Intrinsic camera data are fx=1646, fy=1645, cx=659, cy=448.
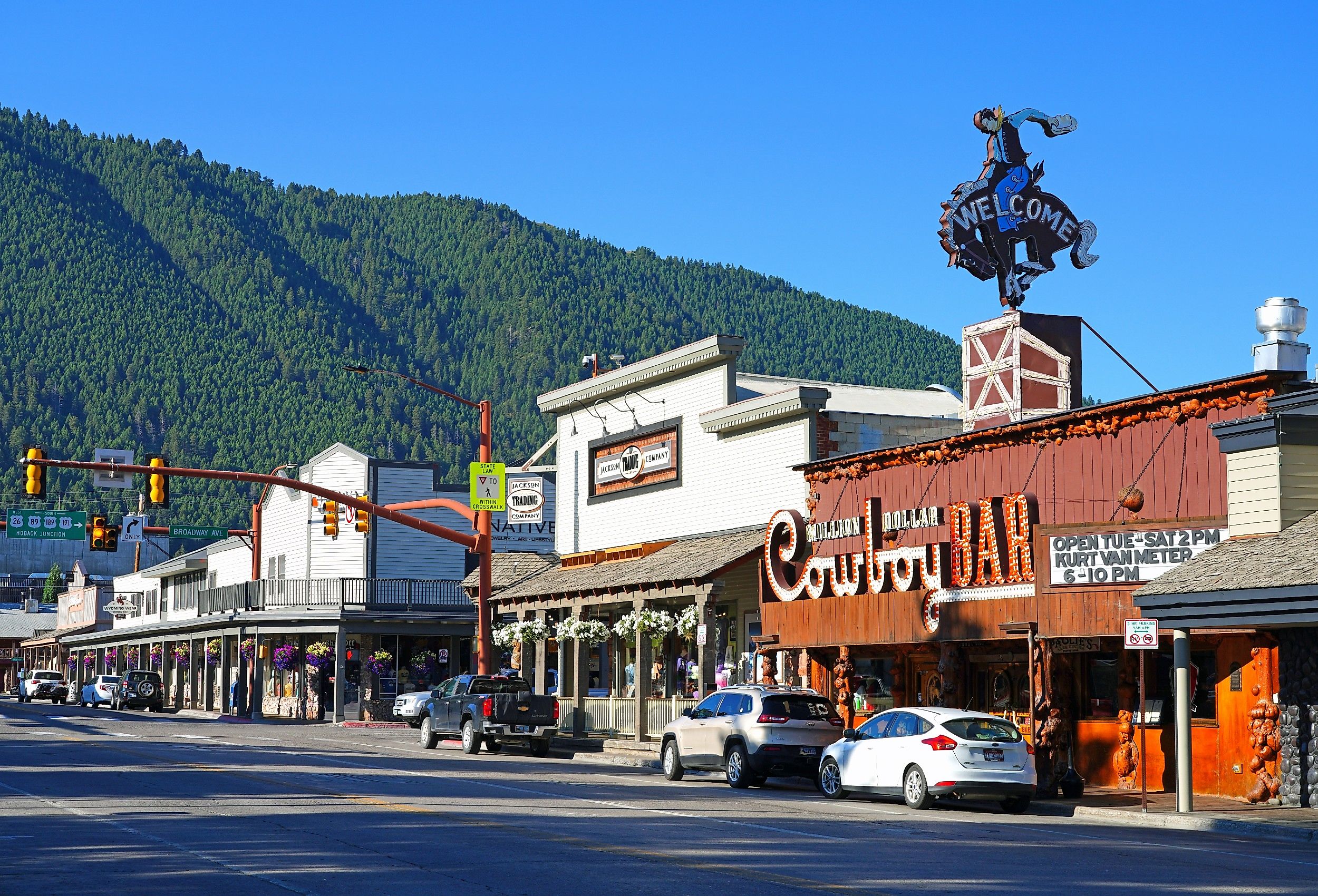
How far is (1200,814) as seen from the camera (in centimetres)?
2156

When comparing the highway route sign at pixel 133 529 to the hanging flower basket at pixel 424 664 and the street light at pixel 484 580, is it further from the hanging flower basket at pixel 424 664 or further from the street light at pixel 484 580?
the street light at pixel 484 580

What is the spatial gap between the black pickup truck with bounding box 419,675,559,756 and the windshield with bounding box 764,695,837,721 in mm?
10846

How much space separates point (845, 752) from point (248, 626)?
44114 mm

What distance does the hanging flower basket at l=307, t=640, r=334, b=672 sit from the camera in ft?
197

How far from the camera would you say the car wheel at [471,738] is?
37094 mm

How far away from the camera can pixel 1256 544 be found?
2341 centimetres

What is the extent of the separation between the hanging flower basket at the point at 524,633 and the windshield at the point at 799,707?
17.5 metres

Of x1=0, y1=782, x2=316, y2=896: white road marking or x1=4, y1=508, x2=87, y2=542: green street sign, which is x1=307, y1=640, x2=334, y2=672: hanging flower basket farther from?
x1=0, y1=782, x2=316, y2=896: white road marking

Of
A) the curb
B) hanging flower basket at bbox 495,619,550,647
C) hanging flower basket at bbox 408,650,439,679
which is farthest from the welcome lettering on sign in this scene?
hanging flower basket at bbox 408,650,439,679

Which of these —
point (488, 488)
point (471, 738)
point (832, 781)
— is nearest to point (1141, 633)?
point (832, 781)

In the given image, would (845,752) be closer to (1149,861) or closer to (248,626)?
(1149,861)

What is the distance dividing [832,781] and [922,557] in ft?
19.1

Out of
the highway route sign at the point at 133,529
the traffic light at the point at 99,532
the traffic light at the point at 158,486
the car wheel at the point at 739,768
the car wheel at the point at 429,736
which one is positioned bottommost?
the car wheel at the point at 429,736

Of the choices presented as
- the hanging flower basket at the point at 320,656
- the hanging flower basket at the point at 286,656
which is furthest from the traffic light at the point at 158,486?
the hanging flower basket at the point at 286,656
